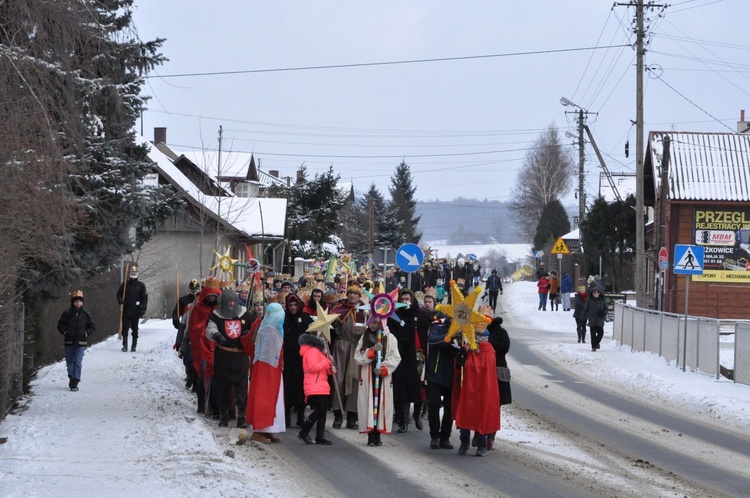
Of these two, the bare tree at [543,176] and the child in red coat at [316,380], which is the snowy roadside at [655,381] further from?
the bare tree at [543,176]

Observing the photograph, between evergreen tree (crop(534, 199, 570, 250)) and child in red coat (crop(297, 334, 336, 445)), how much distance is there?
7362 cm

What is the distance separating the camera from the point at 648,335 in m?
26.5

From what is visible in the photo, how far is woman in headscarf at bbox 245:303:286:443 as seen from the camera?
1272 cm

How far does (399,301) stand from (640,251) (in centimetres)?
2043

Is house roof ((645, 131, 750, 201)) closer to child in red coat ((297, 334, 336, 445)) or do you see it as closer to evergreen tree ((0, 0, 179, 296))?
child in red coat ((297, 334, 336, 445))

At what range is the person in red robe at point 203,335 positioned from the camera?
1445 centimetres

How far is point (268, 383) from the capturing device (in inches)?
503

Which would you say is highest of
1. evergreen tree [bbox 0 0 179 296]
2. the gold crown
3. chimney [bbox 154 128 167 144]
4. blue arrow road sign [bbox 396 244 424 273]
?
chimney [bbox 154 128 167 144]

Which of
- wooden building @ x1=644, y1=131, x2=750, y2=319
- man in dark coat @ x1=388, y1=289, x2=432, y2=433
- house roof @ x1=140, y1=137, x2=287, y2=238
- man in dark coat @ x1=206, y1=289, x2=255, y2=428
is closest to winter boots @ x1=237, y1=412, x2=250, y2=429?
man in dark coat @ x1=206, y1=289, x2=255, y2=428

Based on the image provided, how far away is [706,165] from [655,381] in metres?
21.5

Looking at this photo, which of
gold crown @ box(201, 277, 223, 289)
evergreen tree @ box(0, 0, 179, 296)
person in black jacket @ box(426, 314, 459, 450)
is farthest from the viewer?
gold crown @ box(201, 277, 223, 289)

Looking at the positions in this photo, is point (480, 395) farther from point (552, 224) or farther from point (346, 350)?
point (552, 224)

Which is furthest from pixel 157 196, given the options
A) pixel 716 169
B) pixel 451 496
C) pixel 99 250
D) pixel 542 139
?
pixel 542 139

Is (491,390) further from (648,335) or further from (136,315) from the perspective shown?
(648,335)
